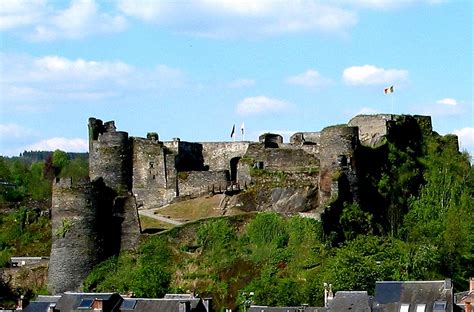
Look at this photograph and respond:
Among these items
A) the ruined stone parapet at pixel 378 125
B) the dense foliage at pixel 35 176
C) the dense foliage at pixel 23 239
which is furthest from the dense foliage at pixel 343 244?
the dense foliage at pixel 35 176

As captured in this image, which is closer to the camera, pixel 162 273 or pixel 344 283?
pixel 344 283

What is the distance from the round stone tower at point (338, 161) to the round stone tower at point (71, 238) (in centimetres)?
1154

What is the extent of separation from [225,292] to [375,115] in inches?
591

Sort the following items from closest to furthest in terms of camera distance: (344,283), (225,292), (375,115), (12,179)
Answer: (344,283) → (225,292) → (375,115) → (12,179)

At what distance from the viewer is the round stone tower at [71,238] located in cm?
6500

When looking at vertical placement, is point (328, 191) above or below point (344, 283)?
above

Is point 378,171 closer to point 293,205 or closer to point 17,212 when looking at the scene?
point 293,205

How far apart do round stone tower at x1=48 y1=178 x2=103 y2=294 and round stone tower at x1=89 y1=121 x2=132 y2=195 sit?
409 centimetres

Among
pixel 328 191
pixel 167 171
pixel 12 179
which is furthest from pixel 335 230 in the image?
pixel 12 179

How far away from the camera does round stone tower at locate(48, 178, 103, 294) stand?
65000 mm

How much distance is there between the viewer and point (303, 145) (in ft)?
234

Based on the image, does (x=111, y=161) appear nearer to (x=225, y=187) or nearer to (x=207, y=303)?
(x=225, y=187)

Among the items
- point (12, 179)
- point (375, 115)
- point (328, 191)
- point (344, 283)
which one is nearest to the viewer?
point (344, 283)

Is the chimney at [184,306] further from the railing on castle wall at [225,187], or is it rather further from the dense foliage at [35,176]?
the dense foliage at [35,176]
